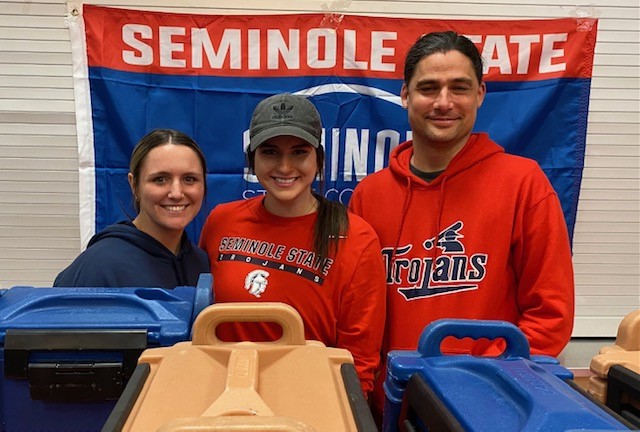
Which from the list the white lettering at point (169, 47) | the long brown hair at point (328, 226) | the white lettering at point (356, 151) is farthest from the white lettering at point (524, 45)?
the white lettering at point (169, 47)

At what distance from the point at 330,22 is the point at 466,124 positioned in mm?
940

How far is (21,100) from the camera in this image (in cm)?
208

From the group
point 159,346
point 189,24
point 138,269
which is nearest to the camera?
point 159,346

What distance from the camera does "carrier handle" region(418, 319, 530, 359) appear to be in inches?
30.1

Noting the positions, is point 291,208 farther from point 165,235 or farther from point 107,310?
point 107,310

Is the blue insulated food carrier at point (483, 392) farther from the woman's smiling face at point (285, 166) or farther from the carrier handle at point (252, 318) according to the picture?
the woman's smiling face at point (285, 166)

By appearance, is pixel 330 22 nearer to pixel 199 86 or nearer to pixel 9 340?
pixel 199 86

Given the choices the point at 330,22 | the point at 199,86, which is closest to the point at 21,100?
the point at 199,86

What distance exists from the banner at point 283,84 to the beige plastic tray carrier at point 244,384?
1.42 m

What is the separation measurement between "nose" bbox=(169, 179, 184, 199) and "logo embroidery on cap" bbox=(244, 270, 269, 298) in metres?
0.28

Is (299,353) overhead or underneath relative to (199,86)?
underneath

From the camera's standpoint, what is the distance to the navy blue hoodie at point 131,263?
116 centimetres

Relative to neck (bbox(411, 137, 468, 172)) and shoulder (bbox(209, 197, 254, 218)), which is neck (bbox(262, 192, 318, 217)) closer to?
shoulder (bbox(209, 197, 254, 218))

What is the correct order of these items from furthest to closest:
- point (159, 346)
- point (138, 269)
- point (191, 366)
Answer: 1. point (138, 269)
2. point (159, 346)
3. point (191, 366)
